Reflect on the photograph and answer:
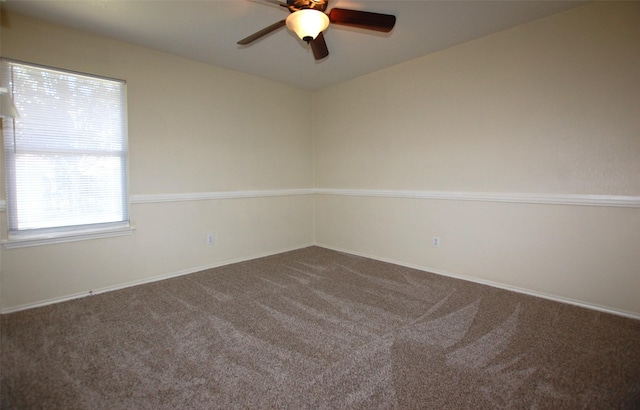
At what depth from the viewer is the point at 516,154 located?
2.90 metres

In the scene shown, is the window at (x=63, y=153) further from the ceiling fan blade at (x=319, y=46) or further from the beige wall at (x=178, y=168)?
the ceiling fan blade at (x=319, y=46)

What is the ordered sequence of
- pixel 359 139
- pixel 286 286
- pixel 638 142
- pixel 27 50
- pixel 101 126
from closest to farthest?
pixel 638 142 < pixel 27 50 < pixel 101 126 < pixel 286 286 < pixel 359 139

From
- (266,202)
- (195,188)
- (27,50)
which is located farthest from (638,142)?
(27,50)

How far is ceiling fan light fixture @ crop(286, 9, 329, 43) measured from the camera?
1.96m

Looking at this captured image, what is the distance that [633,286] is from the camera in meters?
2.40

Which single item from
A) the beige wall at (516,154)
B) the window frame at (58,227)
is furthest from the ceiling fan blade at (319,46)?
the window frame at (58,227)

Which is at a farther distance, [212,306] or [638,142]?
[212,306]

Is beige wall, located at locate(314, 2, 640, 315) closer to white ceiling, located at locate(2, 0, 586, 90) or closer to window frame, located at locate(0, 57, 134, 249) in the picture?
white ceiling, located at locate(2, 0, 586, 90)

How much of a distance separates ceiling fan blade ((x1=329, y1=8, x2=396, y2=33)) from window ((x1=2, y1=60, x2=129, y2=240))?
2252 mm

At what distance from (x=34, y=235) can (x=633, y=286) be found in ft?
16.0

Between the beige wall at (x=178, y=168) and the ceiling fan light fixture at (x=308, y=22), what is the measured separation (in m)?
1.92

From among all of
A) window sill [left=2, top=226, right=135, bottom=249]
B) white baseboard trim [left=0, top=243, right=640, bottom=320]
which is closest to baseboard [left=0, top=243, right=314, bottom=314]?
white baseboard trim [left=0, top=243, right=640, bottom=320]

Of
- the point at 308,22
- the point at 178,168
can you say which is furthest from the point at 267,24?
the point at 178,168

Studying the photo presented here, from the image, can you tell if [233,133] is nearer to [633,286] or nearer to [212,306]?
[212,306]
